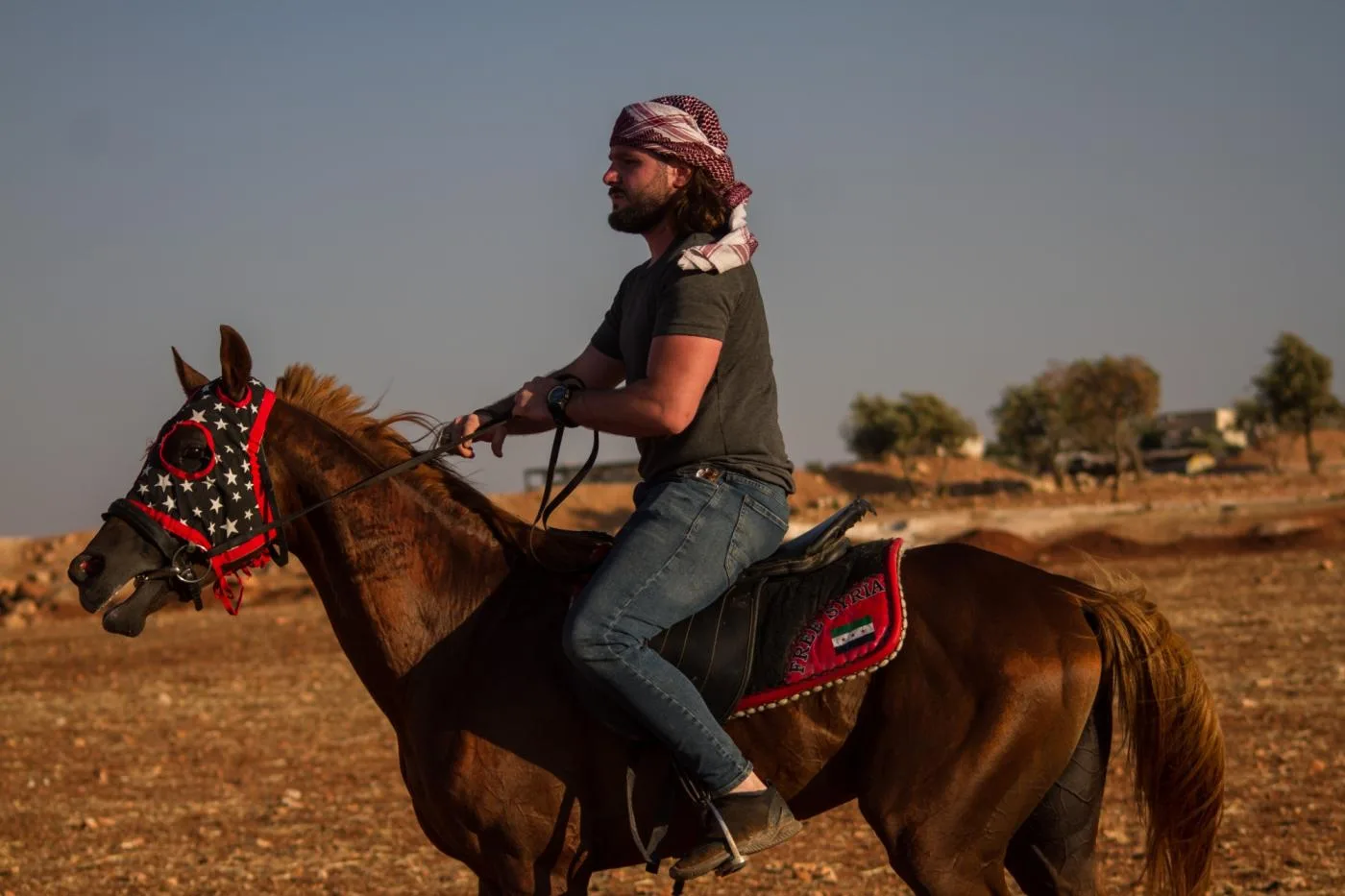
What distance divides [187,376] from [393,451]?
767mm

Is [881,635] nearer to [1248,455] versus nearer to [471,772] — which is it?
[471,772]

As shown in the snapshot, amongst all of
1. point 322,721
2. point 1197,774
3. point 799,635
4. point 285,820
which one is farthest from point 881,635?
point 322,721

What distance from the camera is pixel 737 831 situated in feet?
15.4

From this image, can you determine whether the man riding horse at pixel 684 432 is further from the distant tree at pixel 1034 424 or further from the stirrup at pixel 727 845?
the distant tree at pixel 1034 424

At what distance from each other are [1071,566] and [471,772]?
2057cm

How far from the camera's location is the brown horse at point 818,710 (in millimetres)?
4711

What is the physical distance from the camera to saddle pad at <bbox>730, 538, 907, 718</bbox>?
4754mm

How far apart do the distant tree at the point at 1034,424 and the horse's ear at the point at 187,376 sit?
6855 cm

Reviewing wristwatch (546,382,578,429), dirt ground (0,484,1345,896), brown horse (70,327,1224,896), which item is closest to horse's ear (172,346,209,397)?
brown horse (70,327,1224,896)

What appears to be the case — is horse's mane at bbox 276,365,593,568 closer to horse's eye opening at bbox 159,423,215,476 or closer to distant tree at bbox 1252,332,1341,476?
horse's eye opening at bbox 159,423,215,476

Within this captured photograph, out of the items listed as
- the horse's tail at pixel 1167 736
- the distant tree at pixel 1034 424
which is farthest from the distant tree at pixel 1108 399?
the horse's tail at pixel 1167 736

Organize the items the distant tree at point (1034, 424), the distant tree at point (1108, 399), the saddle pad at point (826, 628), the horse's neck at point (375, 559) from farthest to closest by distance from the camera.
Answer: the distant tree at point (1034, 424) < the distant tree at point (1108, 399) < the horse's neck at point (375, 559) < the saddle pad at point (826, 628)

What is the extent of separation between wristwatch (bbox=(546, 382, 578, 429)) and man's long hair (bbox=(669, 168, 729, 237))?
0.67 metres

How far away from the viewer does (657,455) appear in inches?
195
